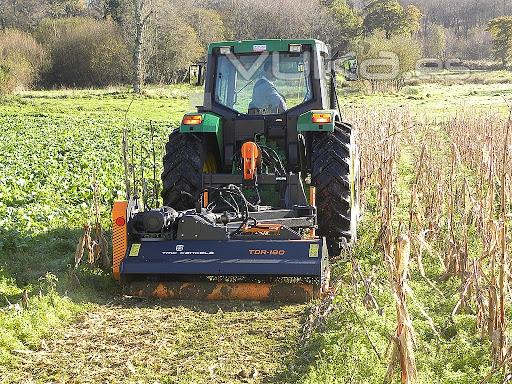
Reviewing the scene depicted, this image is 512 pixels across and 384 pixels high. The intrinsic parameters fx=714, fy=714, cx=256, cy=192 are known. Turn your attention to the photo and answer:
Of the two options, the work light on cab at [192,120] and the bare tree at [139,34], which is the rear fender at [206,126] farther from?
the bare tree at [139,34]

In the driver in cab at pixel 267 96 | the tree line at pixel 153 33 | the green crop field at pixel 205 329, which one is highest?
the tree line at pixel 153 33

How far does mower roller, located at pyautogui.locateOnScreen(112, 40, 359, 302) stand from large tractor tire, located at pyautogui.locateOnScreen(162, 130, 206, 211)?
1cm

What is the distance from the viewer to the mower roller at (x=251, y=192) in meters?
5.44

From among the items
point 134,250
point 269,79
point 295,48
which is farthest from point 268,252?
point 295,48

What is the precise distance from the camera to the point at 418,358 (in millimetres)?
4102

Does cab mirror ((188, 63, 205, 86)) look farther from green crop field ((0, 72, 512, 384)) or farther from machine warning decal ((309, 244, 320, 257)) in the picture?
machine warning decal ((309, 244, 320, 257))

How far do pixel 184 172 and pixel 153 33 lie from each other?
3788 cm

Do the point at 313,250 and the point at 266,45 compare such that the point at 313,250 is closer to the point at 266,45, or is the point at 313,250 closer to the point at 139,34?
the point at 266,45

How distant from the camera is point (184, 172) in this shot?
658 centimetres

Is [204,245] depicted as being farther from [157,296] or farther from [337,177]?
[337,177]

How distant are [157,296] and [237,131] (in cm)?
205

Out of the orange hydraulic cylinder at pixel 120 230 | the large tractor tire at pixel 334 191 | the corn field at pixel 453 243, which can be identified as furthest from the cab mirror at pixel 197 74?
the orange hydraulic cylinder at pixel 120 230

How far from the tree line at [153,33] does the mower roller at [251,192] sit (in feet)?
84.2

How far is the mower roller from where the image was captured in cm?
544
